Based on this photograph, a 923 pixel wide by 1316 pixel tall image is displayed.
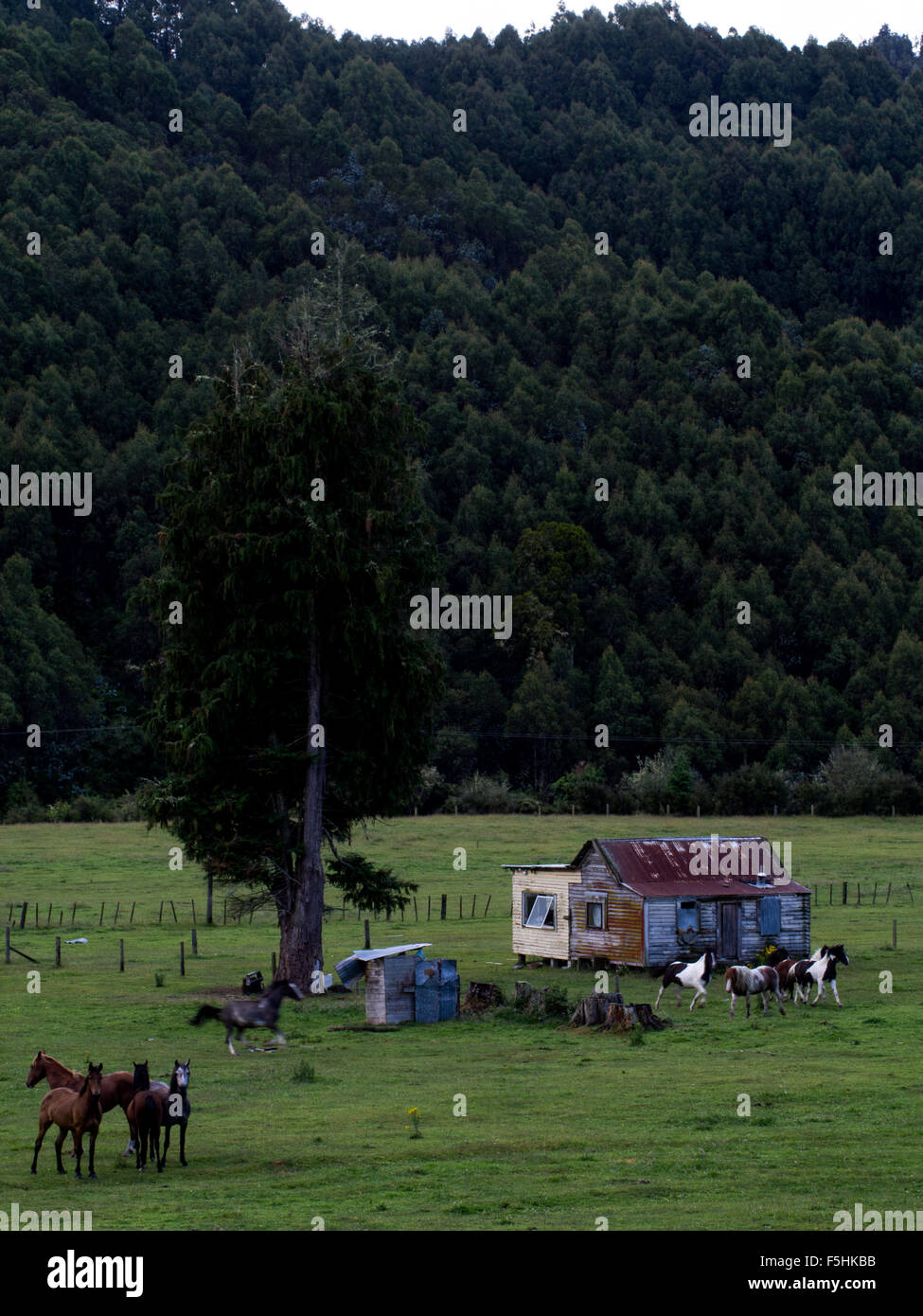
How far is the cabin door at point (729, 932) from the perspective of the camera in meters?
45.6

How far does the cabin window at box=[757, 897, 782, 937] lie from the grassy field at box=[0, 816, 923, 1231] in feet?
10.3

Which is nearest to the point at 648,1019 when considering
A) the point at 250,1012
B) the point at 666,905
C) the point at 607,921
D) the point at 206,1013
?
the point at 250,1012

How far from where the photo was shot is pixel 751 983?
36.0 m

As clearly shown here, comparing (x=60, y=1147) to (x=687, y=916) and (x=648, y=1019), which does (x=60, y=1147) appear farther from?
(x=687, y=916)

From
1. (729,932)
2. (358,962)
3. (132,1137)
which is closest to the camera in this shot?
(132,1137)

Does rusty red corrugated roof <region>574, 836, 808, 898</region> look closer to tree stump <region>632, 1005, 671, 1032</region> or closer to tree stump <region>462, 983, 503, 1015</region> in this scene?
tree stump <region>462, 983, 503, 1015</region>

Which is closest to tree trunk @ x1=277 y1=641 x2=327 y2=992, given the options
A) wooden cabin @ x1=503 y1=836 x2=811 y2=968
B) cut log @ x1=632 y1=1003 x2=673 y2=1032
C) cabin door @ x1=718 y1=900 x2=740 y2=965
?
wooden cabin @ x1=503 y1=836 x2=811 y2=968

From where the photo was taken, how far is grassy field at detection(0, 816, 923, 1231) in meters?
18.1

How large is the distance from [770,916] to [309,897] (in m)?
15.0

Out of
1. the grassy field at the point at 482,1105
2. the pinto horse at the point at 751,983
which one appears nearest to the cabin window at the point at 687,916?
the grassy field at the point at 482,1105

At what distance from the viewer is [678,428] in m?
193

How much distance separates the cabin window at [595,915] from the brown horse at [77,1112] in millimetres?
27500

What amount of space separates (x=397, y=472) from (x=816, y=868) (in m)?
39.8
